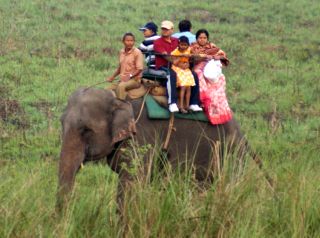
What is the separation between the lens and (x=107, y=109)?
271 inches

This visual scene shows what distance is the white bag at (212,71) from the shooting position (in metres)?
7.67

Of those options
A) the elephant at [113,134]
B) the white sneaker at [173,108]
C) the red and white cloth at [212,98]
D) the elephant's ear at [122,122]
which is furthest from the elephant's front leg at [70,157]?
the red and white cloth at [212,98]

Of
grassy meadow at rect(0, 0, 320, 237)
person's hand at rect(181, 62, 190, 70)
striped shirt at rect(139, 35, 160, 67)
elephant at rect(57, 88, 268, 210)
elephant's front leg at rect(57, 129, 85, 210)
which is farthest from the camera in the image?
striped shirt at rect(139, 35, 160, 67)

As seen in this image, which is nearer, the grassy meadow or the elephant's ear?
the grassy meadow

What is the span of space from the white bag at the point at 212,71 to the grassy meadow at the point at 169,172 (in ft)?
2.91

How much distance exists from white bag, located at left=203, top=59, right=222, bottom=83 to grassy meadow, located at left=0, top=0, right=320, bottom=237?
2.91 feet

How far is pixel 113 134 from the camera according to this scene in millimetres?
6742

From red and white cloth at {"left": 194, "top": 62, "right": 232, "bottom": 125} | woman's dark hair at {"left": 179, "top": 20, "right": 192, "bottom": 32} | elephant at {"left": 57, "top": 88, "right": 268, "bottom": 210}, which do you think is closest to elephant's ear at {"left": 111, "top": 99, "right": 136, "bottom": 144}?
elephant at {"left": 57, "top": 88, "right": 268, "bottom": 210}

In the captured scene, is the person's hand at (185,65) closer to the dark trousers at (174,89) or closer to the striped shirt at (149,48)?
the dark trousers at (174,89)

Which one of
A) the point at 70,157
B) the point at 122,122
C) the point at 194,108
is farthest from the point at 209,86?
the point at 70,157

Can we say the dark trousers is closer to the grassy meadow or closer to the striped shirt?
the striped shirt

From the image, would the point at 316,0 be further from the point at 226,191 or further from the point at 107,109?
the point at 226,191

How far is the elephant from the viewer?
638 cm

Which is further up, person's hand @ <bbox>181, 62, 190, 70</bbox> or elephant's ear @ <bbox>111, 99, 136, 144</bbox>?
person's hand @ <bbox>181, 62, 190, 70</bbox>
